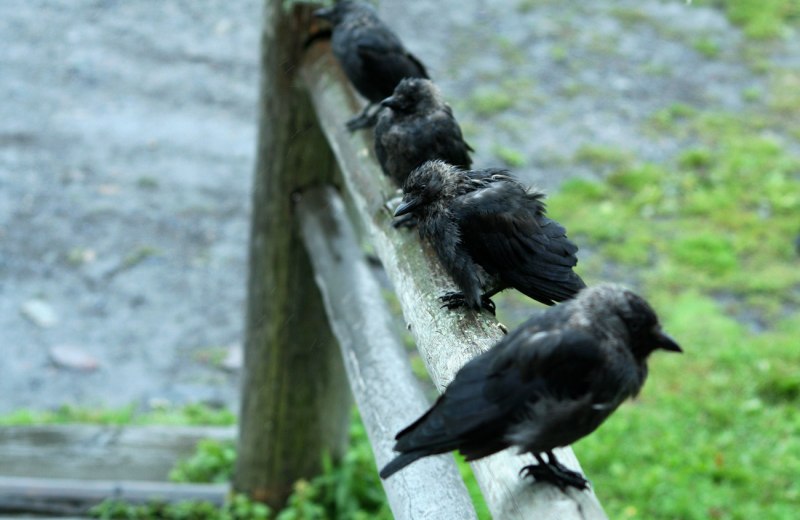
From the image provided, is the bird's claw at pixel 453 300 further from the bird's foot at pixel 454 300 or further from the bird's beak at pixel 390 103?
the bird's beak at pixel 390 103

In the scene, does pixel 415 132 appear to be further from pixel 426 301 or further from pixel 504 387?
pixel 504 387

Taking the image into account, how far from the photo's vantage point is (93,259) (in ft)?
24.6

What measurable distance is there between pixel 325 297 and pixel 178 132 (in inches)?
230

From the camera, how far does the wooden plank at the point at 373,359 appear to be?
2.47 meters

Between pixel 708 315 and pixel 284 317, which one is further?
pixel 708 315

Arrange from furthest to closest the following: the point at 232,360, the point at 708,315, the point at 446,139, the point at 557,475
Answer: the point at 232,360
the point at 708,315
the point at 446,139
the point at 557,475

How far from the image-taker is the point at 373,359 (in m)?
3.21

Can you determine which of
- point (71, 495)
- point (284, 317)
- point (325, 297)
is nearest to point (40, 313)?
point (71, 495)

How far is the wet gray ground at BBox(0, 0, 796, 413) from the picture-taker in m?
6.74

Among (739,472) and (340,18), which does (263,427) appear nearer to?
(340,18)

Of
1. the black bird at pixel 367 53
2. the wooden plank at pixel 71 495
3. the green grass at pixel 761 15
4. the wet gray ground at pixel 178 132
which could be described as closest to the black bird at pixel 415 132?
the black bird at pixel 367 53

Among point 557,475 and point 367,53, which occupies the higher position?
point 367,53

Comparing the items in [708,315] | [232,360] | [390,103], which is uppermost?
[232,360]

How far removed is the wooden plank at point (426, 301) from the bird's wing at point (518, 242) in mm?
158
